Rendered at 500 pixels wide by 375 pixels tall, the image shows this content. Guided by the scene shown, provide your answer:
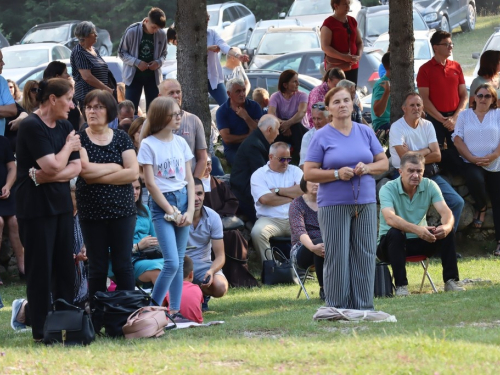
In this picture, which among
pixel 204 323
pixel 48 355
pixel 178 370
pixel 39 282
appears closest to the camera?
pixel 178 370

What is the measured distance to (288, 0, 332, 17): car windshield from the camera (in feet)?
111

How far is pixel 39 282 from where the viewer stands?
A: 7.96 meters

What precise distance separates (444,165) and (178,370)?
8021 millimetres

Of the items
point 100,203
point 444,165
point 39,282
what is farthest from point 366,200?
point 444,165

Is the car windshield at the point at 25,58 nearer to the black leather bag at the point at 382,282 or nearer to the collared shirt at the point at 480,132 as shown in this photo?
the collared shirt at the point at 480,132

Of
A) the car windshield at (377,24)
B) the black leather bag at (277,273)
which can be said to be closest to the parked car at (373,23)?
the car windshield at (377,24)

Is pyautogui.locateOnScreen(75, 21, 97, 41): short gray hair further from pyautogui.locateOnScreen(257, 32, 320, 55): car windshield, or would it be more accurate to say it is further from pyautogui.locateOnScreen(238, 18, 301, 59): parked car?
pyautogui.locateOnScreen(238, 18, 301, 59): parked car

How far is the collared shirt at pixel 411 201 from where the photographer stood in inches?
422

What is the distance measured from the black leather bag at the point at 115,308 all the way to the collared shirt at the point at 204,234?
86.0 inches

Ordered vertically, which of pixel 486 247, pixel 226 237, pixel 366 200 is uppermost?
pixel 366 200

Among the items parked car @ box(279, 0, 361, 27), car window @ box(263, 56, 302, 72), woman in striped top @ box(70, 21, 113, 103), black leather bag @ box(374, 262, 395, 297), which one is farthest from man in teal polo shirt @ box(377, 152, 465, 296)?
parked car @ box(279, 0, 361, 27)

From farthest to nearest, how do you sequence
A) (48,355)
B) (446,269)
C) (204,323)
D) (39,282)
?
1. (446,269)
2. (204,323)
3. (39,282)
4. (48,355)

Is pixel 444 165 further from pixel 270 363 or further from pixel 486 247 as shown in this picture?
pixel 270 363

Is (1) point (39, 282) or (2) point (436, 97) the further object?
(2) point (436, 97)
